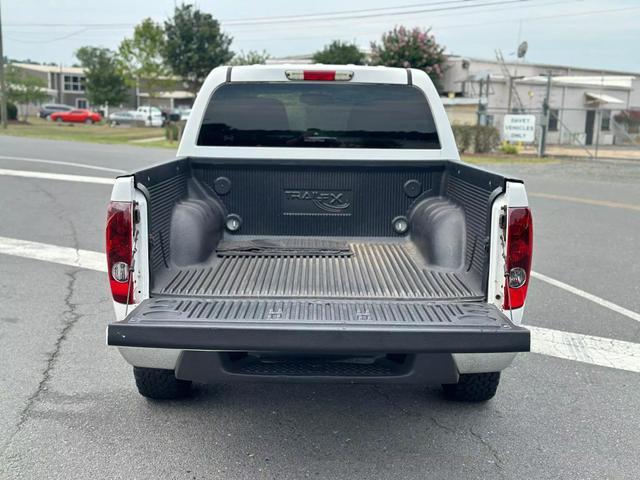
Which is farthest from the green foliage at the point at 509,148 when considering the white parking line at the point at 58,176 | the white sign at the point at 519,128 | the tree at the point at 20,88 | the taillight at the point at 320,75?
the tree at the point at 20,88

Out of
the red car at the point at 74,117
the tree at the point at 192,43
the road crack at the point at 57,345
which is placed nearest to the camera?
the road crack at the point at 57,345

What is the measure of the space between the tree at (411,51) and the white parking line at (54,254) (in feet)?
100

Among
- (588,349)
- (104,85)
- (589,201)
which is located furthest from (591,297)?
(104,85)

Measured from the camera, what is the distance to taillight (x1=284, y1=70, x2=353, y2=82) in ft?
16.2

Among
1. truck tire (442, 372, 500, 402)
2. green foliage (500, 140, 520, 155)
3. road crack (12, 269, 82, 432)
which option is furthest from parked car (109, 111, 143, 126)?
truck tire (442, 372, 500, 402)

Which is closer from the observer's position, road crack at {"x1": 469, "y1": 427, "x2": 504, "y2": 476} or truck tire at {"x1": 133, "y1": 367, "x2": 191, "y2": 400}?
road crack at {"x1": 469, "y1": 427, "x2": 504, "y2": 476}

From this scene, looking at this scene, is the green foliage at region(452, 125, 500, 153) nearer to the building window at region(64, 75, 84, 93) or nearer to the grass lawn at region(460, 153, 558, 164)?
the grass lawn at region(460, 153, 558, 164)

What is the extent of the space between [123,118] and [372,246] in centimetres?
5047

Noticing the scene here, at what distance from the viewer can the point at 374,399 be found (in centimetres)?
430

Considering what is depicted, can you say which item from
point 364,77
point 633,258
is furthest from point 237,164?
point 633,258

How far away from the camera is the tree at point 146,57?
139ft

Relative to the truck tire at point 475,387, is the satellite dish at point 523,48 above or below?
above

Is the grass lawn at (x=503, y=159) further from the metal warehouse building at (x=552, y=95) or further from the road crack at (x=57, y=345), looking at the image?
the road crack at (x=57, y=345)

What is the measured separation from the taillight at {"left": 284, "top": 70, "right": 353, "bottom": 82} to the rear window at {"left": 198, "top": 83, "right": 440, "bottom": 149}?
69mm
